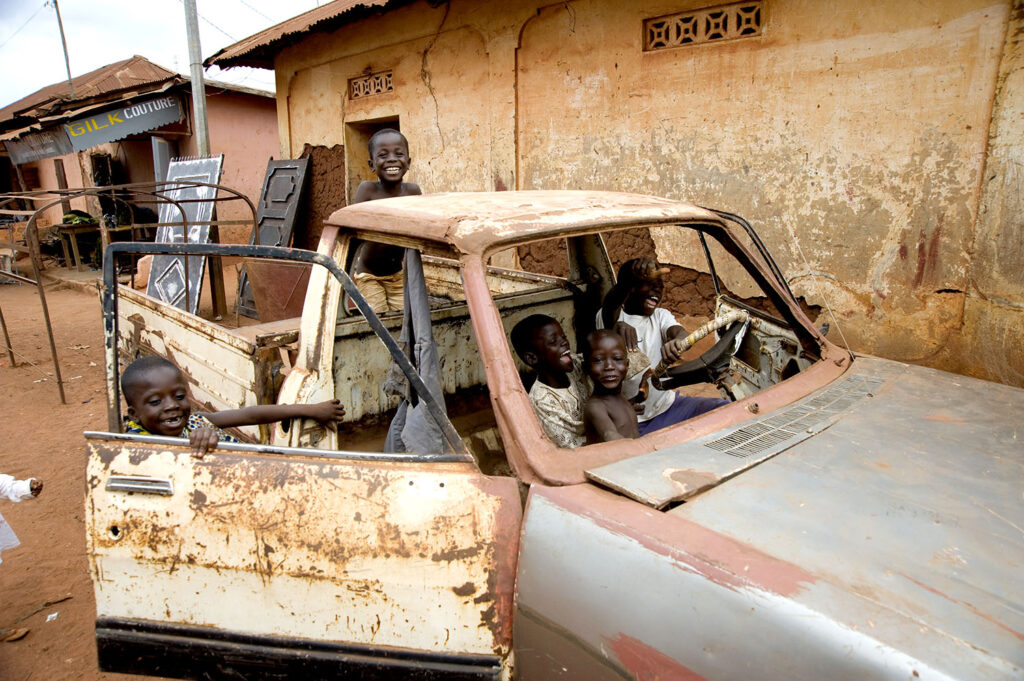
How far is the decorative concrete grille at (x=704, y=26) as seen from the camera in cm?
502

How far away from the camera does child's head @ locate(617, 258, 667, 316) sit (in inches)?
123

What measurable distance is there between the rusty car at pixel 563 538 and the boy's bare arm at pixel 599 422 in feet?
1.42

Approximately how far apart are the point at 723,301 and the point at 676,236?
8.13ft

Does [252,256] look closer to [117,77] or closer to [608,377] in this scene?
[608,377]

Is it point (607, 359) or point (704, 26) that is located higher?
point (704, 26)

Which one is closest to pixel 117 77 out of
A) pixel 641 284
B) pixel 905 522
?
pixel 641 284

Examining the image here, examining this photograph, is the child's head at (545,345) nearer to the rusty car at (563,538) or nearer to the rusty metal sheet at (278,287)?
the rusty car at (563,538)

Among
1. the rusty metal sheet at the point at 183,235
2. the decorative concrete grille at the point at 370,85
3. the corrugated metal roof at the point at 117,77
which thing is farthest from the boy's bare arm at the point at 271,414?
the corrugated metal roof at the point at 117,77

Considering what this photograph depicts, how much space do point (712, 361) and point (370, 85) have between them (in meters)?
6.94

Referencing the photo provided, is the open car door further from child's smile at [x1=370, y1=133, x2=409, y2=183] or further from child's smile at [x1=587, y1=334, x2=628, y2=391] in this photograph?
child's smile at [x1=370, y1=133, x2=409, y2=183]

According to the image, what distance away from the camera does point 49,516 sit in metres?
→ 3.80

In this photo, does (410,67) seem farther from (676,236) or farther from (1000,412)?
(1000,412)

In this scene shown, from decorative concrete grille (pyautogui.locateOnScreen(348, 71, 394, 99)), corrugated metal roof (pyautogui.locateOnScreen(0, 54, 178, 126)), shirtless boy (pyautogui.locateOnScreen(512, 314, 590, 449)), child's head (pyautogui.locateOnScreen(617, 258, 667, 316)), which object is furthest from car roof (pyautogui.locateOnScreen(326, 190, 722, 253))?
corrugated metal roof (pyautogui.locateOnScreen(0, 54, 178, 126))

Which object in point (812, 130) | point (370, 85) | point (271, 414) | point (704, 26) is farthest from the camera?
point (370, 85)
